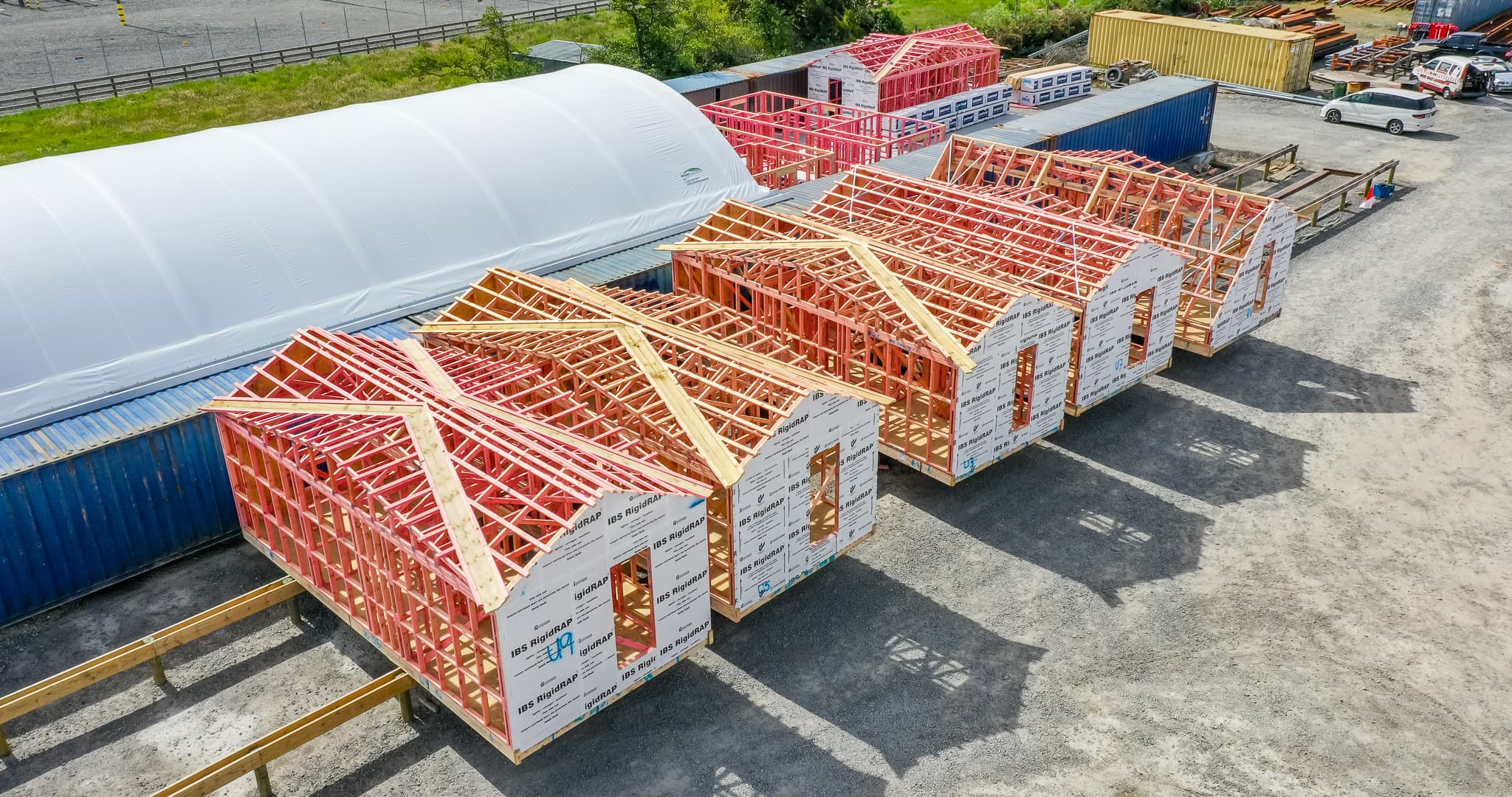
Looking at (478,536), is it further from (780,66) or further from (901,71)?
(780,66)

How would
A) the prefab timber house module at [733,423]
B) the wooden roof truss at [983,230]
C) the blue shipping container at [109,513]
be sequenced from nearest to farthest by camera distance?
the prefab timber house module at [733,423] < the blue shipping container at [109,513] < the wooden roof truss at [983,230]

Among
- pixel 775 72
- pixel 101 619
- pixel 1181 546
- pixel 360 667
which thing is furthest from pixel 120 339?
pixel 775 72

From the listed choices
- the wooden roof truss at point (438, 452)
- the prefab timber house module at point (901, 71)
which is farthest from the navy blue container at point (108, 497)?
the prefab timber house module at point (901, 71)

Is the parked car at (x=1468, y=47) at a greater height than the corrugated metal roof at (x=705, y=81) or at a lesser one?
lesser

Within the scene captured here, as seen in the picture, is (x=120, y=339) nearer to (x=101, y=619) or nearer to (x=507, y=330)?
(x=101, y=619)

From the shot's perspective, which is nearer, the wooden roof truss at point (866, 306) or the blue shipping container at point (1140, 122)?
the wooden roof truss at point (866, 306)

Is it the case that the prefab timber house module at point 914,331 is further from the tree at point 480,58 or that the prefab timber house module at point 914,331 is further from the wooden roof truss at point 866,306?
the tree at point 480,58

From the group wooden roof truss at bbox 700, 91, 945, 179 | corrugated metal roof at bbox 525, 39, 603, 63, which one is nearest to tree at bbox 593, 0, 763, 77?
corrugated metal roof at bbox 525, 39, 603, 63

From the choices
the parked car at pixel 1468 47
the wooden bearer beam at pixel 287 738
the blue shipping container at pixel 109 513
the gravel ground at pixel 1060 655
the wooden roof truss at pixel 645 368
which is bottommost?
the gravel ground at pixel 1060 655
